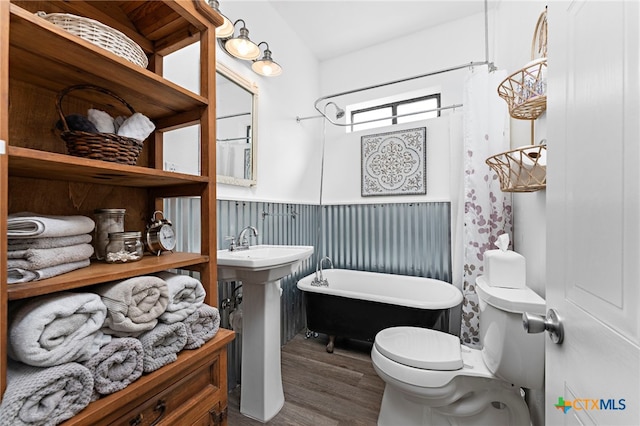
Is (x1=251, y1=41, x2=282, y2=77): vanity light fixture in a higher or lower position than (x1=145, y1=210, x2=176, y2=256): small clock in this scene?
higher

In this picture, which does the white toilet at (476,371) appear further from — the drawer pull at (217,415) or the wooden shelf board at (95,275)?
the wooden shelf board at (95,275)

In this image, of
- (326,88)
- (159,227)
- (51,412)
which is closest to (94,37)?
(159,227)

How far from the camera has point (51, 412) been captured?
1.83ft

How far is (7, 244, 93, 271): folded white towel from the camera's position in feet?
2.08

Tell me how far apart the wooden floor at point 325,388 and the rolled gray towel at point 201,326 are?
91cm

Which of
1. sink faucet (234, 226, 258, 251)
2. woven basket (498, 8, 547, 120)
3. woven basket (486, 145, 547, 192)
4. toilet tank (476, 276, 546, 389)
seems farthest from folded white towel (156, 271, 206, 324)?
woven basket (498, 8, 547, 120)

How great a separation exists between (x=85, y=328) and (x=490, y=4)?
322cm

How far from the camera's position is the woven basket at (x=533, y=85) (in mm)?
1064

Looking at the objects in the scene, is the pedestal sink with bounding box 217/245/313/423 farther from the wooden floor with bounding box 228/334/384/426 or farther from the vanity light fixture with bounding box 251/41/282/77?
the vanity light fixture with bounding box 251/41/282/77

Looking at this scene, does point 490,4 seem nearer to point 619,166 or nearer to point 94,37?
point 619,166

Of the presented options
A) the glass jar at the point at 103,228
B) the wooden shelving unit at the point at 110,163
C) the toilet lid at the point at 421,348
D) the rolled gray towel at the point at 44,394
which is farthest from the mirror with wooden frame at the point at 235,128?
the toilet lid at the point at 421,348

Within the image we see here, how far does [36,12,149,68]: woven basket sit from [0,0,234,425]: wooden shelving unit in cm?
6

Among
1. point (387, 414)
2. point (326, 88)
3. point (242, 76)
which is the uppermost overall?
point (326, 88)

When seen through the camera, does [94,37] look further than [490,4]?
No
